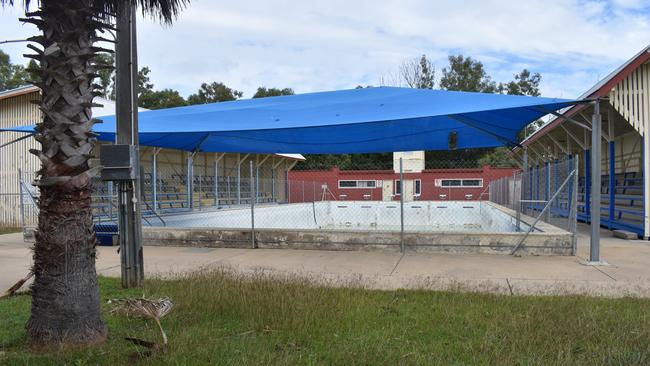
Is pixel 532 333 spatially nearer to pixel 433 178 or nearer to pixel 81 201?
pixel 81 201

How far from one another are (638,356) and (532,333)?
2.86 ft

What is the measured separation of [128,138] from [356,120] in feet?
15.5

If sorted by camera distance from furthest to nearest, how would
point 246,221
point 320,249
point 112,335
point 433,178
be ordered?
point 433,178
point 246,221
point 320,249
point 112,335

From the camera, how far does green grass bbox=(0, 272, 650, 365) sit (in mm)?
4184

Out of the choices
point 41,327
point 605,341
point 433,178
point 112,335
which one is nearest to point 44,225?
point 41,327

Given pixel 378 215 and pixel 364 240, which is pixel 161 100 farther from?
pixel 364 240

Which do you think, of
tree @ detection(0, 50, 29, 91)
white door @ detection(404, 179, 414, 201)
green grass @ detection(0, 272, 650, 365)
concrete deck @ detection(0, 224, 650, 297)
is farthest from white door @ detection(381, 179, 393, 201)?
tree @ detection(0, 50, 29, 91)

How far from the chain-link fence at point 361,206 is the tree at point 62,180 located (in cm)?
284

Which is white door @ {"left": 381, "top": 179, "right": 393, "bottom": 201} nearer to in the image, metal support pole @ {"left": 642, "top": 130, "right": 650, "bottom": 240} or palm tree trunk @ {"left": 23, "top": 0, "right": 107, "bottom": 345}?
metal support pole @ {"left": 642, "top": 130, "right": 650, "bottom": 240}

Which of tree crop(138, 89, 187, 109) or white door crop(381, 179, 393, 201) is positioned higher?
A: tree crop(138, 89, 187, 109)

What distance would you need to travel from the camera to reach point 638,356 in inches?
160

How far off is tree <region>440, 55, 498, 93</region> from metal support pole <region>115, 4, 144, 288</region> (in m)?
57.0

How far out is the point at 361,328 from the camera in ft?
16.5

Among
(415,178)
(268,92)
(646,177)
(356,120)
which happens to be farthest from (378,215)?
(268,92)
